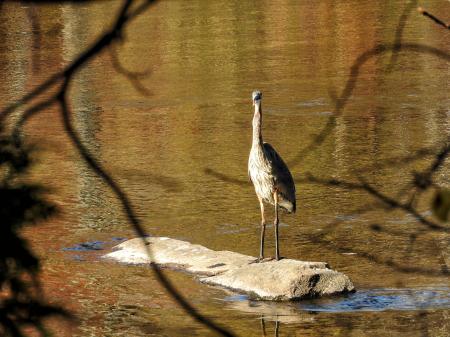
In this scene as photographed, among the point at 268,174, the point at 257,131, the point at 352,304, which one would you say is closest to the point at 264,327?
the point at 352,304

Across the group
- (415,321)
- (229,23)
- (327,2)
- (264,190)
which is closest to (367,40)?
(229,23)

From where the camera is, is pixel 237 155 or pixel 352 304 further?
pixel 237 155

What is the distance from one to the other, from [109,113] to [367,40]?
7997mm

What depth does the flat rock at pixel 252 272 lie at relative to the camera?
9.07 m

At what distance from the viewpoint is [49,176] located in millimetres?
14242

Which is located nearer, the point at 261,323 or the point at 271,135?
the point at 261,323

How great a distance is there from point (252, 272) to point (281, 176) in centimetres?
105

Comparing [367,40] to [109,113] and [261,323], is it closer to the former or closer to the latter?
[109,113]

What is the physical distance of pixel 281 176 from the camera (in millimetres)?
10148

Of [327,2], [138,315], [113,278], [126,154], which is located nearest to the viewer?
[138,315]

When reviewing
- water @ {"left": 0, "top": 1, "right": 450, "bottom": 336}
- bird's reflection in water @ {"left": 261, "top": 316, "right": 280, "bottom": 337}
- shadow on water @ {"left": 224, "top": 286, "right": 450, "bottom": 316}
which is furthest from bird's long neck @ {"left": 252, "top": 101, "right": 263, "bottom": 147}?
bird's reflection in water @ {"left": 261, "top": 316, "right": 280, "bottom": 337}

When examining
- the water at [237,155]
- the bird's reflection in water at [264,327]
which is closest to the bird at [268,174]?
the water at [237,155]

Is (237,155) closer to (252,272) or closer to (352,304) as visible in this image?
(252,272)

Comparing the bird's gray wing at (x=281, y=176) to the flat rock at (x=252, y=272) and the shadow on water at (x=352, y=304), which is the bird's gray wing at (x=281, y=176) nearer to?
the flat rock at (x=252, y=272)
